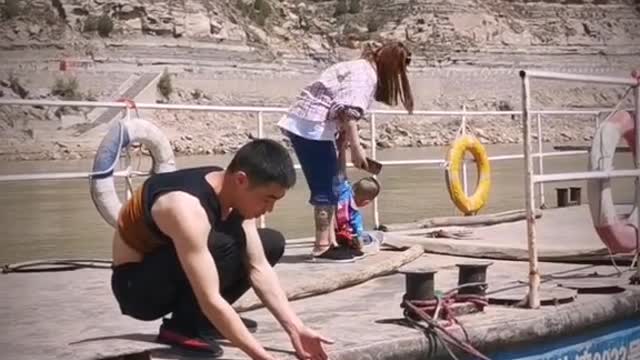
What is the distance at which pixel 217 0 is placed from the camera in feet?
221

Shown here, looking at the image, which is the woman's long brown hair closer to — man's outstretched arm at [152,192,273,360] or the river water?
the river water

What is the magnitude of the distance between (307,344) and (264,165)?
560mm

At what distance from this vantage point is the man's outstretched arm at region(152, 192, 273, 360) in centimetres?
341

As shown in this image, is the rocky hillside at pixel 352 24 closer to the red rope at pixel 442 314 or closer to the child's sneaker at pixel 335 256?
the child's sneaker at pixel 335 256

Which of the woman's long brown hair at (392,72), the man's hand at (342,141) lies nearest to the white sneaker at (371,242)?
the man's hand at (342,141)

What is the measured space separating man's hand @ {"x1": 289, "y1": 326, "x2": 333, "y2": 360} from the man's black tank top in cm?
36

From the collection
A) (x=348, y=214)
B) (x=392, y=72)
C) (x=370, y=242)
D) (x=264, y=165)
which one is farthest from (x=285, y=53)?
(x=264, y=165)

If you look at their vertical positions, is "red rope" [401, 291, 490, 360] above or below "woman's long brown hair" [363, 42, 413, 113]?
below

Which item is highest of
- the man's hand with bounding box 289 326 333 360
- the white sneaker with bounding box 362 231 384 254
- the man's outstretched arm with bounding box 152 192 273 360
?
the man's outstretched arm with bounding box 152 192 273 360

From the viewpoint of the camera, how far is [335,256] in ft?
19.1

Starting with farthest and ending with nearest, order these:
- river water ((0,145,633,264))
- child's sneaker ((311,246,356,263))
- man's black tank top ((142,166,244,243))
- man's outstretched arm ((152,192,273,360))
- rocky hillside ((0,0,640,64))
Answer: rocky hillside ((0,0,640,64)), river water ((0,145,633,264)), child's sneaker ((311,246,356,263)), man's black tank top ((142,166,244,243)), man's outstretched arm ((152,192,273,360))

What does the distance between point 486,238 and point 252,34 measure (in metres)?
58.9

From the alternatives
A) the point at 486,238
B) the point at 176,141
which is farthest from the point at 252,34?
the point at 486,238

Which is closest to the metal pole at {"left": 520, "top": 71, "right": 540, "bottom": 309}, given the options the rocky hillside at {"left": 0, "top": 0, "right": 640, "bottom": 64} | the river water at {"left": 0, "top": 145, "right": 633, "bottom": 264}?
the river water at {"left": 0, "top": 145, "right": 633, "bottom": 264}
